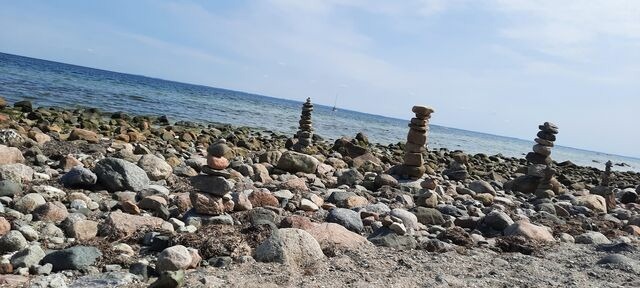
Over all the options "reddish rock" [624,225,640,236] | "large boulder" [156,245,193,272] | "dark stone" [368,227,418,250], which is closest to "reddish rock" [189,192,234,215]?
"large boulder" [156,245,193,272]

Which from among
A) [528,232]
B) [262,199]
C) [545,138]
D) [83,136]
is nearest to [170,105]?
[83,136]

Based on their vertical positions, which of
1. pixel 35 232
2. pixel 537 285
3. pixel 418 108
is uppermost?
pixel 418 108

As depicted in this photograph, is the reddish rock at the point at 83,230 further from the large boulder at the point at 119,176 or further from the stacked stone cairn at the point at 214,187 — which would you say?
the large boulder at the point at 119,176

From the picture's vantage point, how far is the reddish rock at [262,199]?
25.9 ft

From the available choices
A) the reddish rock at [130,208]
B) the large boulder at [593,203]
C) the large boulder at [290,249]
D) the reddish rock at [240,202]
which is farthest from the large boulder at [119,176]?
the large boulder at [593,203]

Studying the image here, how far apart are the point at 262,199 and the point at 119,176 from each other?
2196 millimetres

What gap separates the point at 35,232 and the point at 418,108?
9.45 meters

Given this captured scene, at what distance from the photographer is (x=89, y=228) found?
5672 mm

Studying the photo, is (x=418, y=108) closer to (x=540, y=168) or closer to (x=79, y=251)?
(x=540, y=168)

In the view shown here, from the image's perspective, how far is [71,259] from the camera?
4.65 m

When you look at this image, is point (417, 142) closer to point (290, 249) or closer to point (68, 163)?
point (68, 163)

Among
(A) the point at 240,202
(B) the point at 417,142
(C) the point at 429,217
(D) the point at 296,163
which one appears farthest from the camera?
(B) the point at 417,142

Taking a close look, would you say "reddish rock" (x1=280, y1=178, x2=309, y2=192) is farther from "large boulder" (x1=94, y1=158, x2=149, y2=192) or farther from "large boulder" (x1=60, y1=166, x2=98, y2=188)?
"large boulder" (x1=60, y1=166, x2=98, y2=188)

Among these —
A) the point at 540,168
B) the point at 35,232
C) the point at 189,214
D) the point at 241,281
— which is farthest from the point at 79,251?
the point at 540,168
